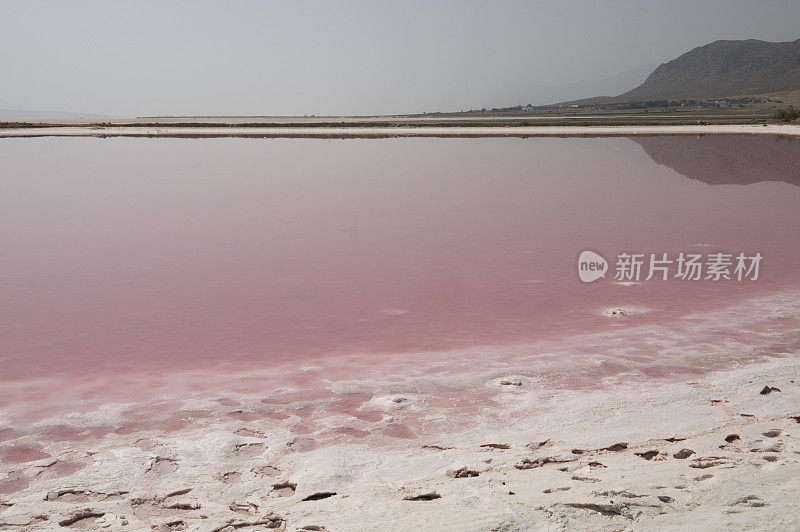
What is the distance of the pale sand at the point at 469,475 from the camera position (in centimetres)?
328

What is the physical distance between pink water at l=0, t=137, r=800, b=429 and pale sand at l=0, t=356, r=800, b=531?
2.31 ft

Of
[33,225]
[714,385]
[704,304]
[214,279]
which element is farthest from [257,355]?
[33,225]

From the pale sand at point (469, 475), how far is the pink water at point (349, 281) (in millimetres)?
705

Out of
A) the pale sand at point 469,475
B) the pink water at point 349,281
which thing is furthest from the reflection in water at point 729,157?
the pale sand at point 469,475

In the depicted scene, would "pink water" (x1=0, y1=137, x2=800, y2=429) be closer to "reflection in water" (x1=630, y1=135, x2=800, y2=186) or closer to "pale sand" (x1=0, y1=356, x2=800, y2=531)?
"pale sand" (x1=0, y1=356, x2=800, y2=531)

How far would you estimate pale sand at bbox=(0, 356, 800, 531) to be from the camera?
10.8 feet

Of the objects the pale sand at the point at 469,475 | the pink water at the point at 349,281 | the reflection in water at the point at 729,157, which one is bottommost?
the pale sand at the point at 469,475

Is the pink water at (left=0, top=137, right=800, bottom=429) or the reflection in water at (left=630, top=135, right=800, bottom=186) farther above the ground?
the reflection in water at (left=630, top=135, right=800, bottom=186)

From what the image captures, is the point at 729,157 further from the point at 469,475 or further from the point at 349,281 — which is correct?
the point at 469,475

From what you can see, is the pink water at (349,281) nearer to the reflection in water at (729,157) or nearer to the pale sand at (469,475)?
the pale sand at (469,475)

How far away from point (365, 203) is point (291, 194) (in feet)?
8.84

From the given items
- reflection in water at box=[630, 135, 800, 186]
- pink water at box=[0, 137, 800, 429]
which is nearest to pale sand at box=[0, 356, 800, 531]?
pink water at box=[0, 137, 800, 429]

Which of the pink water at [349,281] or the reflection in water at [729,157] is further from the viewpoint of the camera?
the reflection in water at [729,157]

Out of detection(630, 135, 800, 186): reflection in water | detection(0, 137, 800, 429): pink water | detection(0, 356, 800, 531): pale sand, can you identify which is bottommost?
detection(0, 356, 800, 531): pale sand
